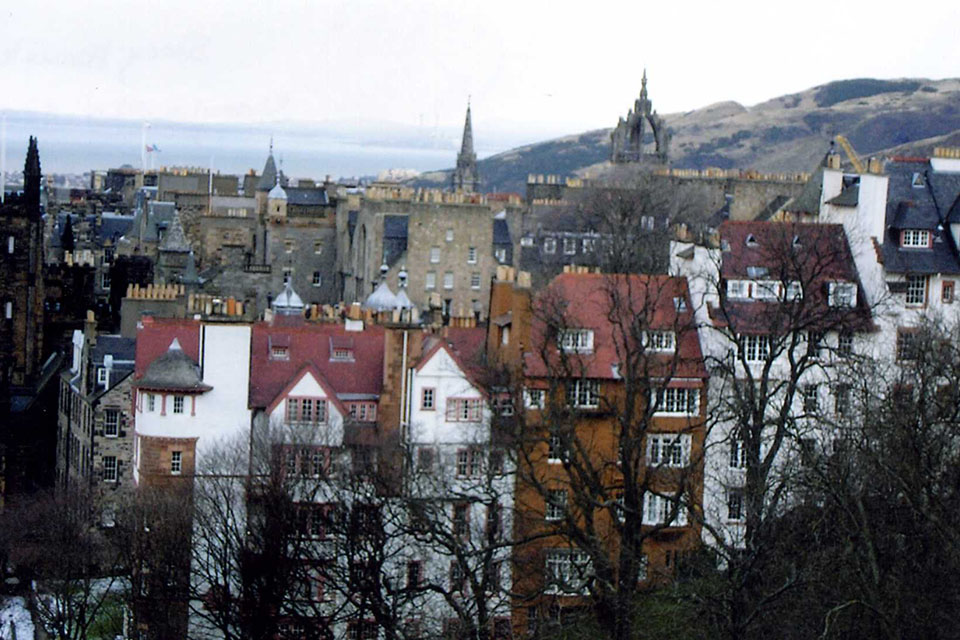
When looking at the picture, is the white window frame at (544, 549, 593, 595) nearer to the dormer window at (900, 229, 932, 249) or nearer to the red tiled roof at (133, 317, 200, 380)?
the red tiled roof at (133, 317, 200, 380)

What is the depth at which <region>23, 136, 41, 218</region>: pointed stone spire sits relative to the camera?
8156cm

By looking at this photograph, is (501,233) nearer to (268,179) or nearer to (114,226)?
(268,179)

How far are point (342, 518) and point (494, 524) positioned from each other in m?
4.05

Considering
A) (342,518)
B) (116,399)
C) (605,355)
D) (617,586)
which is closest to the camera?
(617,586)

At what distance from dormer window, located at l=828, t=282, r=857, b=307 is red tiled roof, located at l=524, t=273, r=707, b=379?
155 inches

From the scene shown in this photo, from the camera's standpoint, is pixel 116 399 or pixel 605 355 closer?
pixel 605 355

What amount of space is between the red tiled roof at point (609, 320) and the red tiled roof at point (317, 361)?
16.0 ft

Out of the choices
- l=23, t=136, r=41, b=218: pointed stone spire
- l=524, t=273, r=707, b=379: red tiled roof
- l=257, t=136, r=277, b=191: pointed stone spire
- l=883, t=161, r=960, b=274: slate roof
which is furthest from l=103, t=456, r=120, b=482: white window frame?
l=257, t=136, r=277, b=191: pointed stone spire

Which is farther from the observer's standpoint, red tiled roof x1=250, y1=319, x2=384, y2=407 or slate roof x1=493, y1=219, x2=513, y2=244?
slate roof x1=493, y1=219, x2=513, y2=244

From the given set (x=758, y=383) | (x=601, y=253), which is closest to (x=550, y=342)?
(x=758, y=383)

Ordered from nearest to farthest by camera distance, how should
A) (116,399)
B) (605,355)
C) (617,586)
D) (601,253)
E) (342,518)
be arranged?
(617,586), (342,518), (605,355), (116,399), (601,253)

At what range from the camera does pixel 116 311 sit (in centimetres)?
8500

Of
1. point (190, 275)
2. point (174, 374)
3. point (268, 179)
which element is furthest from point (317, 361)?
point (268, 179)

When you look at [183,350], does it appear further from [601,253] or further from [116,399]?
[601,253]
